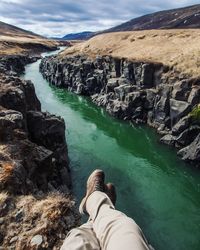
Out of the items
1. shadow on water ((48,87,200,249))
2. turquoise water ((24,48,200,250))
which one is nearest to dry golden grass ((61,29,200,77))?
turquoise water ((24,48,200,250))

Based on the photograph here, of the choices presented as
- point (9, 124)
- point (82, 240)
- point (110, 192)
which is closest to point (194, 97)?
point (9, 124)

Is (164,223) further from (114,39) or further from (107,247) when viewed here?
(114,39)

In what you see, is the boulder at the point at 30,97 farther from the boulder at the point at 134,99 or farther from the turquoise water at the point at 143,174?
the boulder at the point at 134,99

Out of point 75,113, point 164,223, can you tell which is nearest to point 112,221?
point 164,223

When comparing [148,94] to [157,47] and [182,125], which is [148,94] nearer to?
[182,125]

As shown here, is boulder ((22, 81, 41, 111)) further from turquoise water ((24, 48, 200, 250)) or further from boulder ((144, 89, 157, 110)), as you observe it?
boulder ((144, 89, 157, 110))

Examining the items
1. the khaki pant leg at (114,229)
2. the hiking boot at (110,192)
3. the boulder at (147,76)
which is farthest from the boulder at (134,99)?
the khaki pant leg at (114,229)
